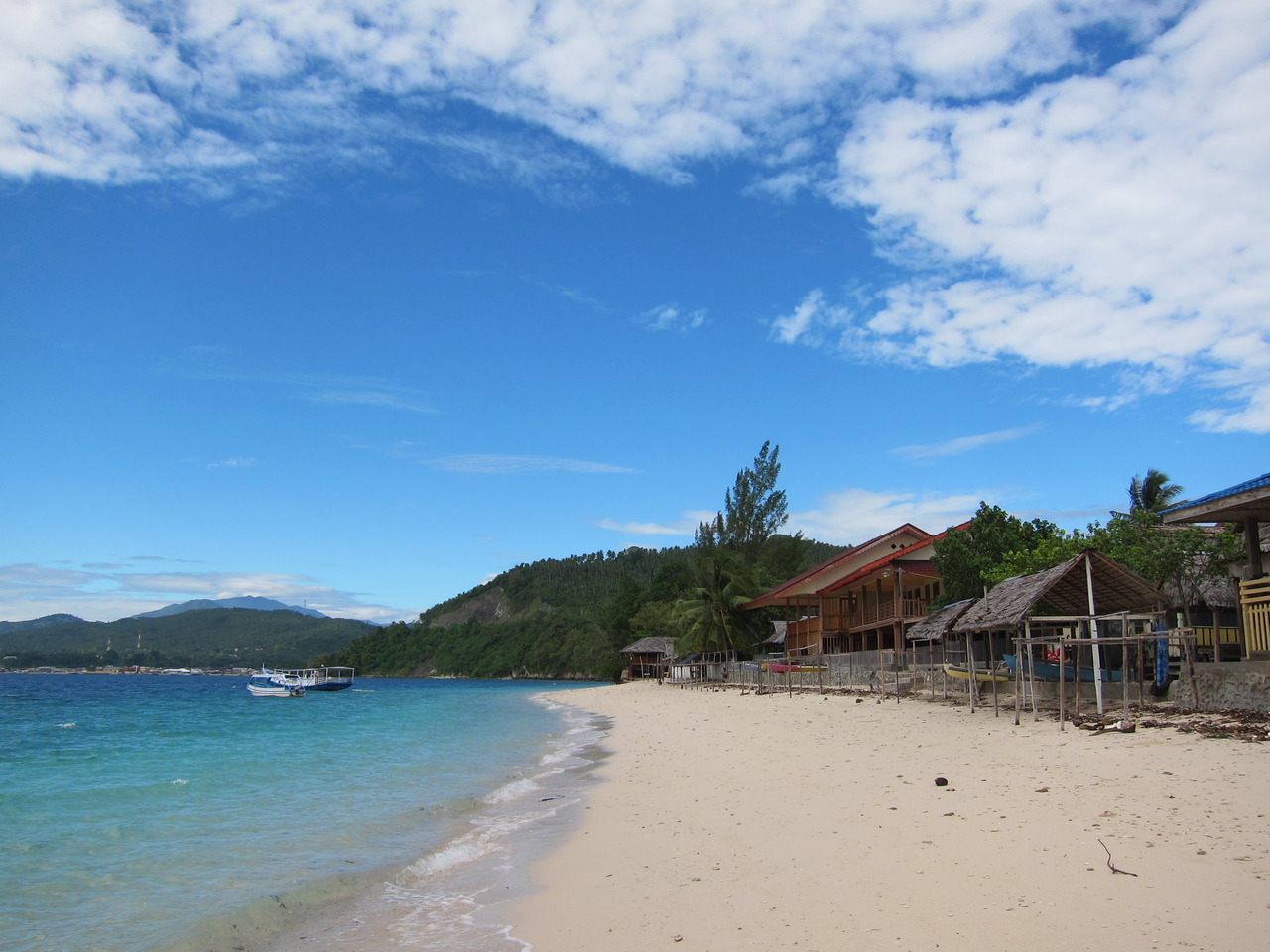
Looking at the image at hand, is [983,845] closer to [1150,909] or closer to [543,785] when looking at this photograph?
[1150,909]

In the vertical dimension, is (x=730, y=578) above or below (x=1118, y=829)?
above

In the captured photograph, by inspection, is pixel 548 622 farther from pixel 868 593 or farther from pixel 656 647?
pixel 868 593

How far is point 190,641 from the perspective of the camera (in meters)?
176

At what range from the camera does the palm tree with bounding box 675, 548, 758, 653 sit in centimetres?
4438

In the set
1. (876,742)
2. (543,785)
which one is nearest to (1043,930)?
(876,742)

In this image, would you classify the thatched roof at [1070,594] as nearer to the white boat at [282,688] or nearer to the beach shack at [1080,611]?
the beach shack at [1080,611]

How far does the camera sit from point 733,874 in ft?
21.7

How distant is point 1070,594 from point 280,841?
14160 millimetres

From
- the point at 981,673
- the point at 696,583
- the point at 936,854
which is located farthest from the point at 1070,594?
the point at 696,583

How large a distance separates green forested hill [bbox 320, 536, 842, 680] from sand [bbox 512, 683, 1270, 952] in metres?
48.7

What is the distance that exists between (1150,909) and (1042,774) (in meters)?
4.50

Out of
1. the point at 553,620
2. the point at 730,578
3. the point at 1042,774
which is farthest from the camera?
the point at 553,620

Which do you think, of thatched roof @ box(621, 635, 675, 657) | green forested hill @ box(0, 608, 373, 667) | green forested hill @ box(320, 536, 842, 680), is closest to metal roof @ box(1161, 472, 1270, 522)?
thatched roof @ box(621, 635, 675, 657)

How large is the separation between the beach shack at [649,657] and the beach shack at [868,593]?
1239cm
